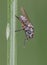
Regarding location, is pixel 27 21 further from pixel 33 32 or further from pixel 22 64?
pixel 22 64

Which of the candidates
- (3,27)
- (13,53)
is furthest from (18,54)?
(3,27)

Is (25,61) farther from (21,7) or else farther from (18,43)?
(21,7)

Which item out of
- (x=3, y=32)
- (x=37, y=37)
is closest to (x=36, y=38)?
(x=37, y=37)

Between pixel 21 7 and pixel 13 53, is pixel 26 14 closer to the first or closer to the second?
pixel 21 7

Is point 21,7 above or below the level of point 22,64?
above

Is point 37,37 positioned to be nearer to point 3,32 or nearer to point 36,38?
point 36,38

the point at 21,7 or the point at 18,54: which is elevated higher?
the point at 21,7

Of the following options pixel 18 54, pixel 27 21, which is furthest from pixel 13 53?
pixel 27 21

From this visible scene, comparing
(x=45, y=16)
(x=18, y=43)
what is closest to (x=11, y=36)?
(x=18, y=43)
